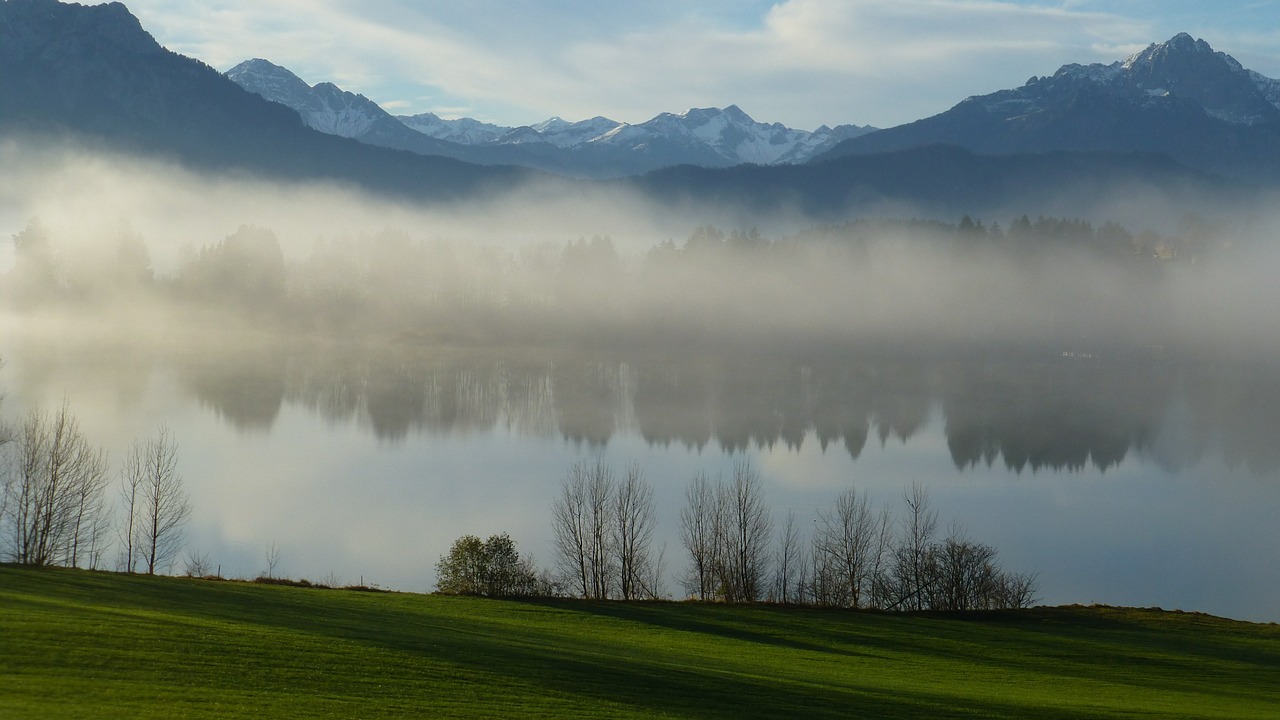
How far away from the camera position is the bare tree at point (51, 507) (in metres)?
40.9

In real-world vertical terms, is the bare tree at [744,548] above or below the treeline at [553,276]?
below

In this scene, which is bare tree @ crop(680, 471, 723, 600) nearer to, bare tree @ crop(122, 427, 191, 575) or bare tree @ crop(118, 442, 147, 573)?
bare tree @ crop(122, 427, 191, 575)

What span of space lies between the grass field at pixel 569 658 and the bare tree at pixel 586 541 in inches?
379

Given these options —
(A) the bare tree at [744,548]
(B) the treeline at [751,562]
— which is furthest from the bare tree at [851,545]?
(A) the bare tree at [744,548]

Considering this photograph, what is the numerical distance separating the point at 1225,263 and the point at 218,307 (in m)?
167

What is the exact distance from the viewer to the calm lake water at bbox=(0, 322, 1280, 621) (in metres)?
51.6

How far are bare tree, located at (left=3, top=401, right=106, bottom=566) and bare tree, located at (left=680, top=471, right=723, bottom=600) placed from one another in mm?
26078

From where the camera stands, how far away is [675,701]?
2119 cm

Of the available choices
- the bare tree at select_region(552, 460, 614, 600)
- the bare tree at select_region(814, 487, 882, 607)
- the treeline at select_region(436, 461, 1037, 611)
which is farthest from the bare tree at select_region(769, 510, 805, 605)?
Answer: the bare tree at select_region(552, 460, 614, 600)

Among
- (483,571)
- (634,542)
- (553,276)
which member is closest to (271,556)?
(483,571)

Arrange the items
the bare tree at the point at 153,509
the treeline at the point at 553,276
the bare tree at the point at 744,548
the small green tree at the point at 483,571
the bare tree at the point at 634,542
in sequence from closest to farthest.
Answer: the small green tree at the point at 483,571 < the bare tree at the point at 744,548 < the bare tree at the point at 634,542 < the bare tree at the point at 153,509 < the treeline at the point at 553,276

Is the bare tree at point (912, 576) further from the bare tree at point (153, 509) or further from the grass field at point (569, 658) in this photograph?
the bare tree at point (153, 509)

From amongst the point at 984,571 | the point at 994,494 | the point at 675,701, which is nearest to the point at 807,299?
the point at 994,494

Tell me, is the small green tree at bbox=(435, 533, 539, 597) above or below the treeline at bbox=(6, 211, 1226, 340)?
below
